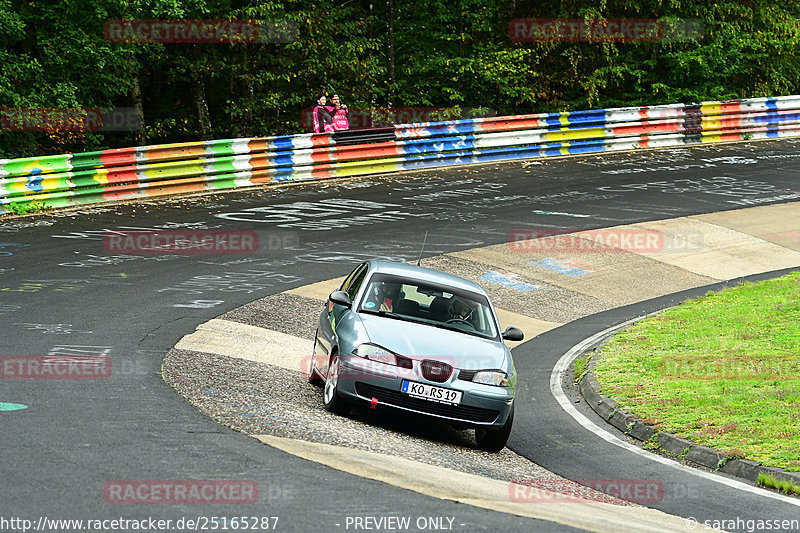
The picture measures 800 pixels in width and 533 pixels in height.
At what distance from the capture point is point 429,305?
10.6m

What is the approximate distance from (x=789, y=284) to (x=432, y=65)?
17131 mm

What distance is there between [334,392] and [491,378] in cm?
151

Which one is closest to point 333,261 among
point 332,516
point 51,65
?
point 51,65

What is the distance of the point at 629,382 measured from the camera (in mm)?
12266

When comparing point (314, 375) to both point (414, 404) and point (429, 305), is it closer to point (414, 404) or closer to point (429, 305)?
point (429, 305)

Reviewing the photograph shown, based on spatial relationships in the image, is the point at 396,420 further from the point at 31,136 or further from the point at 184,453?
the point at 31,136

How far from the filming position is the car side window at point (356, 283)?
1080cm

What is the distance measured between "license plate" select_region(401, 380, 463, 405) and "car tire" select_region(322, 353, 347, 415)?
691 mm
